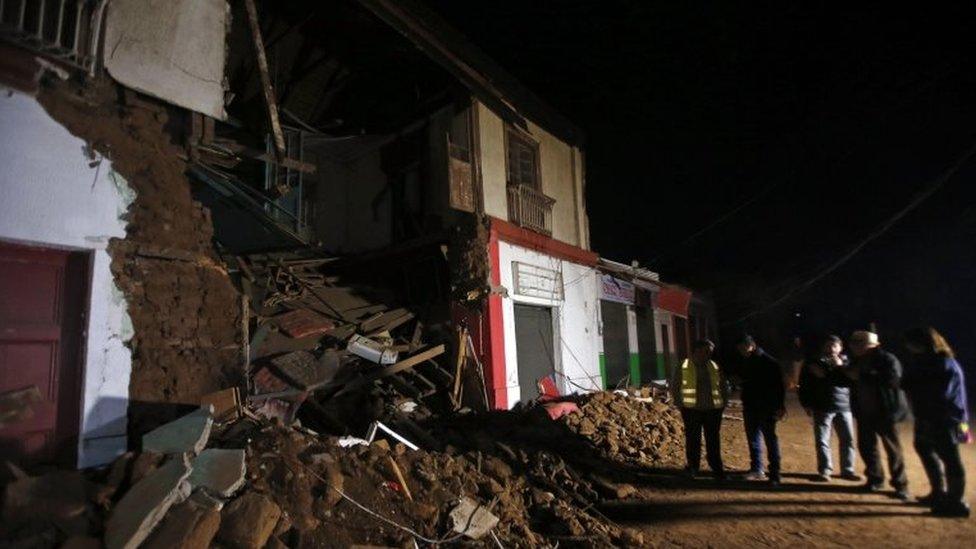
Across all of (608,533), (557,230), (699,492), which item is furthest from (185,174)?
(557,230)

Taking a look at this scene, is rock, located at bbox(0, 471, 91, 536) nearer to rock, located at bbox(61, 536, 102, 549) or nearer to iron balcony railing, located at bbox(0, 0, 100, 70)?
rock, located at bbox(61, 536, 102, 549)

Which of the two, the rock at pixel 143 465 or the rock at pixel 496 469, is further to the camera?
the rock at pixel 496 469

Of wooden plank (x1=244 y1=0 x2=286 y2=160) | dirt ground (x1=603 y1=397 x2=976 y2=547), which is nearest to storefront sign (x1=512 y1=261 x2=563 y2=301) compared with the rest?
dirt ground (x1=603 y1=397 x2=976 y2=547)

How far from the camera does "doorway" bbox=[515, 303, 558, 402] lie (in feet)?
34.8

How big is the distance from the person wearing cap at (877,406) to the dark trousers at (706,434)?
1.59 meters

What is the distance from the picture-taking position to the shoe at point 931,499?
5156mm

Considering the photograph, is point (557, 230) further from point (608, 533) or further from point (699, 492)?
point (608, 533)

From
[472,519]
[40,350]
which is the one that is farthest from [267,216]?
[472,519]

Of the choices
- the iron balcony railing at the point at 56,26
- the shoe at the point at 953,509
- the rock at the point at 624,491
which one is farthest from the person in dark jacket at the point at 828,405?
the iron balcony railing at the point at 56,26

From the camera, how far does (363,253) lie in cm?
1173

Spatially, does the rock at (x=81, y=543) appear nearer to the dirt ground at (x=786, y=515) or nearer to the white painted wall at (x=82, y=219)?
the white painted wall at (x=82, y=219)

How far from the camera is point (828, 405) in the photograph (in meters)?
6.36

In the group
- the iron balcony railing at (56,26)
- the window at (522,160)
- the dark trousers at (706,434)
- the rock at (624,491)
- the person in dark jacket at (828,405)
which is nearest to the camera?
the iron balcony railing at (56,26)

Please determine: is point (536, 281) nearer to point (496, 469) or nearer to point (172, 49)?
point (496, 469)
